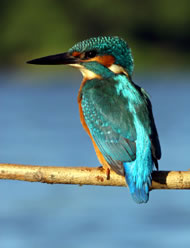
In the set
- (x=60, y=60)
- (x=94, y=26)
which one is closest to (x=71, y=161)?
(x=60, y=60)

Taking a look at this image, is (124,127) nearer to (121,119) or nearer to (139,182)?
(121,119)

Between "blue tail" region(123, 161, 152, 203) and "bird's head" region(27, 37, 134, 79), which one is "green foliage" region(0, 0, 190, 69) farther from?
"blue tail" region(123, 161, 152, 203)

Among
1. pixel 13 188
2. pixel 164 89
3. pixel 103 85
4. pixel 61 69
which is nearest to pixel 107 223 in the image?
pixel 13 188

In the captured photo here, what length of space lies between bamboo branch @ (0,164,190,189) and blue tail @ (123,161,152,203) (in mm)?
86

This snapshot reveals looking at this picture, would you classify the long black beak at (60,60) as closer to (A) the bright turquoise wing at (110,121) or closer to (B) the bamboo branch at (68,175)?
(A) the bright turquoise wing at (110,121)

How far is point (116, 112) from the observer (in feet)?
13.6

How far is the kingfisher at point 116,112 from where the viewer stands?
3.96 m

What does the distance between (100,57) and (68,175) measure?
85 cm

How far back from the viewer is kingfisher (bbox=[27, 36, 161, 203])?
3961mm

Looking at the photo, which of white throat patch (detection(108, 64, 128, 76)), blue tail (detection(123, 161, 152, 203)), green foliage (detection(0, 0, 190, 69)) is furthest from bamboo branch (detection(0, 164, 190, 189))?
green foliage (detection(0, 0, 190, 69))

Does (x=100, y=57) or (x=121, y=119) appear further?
(x=100, y=57)

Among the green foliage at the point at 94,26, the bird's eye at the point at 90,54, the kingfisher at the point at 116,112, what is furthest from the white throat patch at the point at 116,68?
the green foliage at the point at 94,26

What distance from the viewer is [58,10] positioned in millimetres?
25188

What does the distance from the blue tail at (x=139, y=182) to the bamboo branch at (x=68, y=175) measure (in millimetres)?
86
